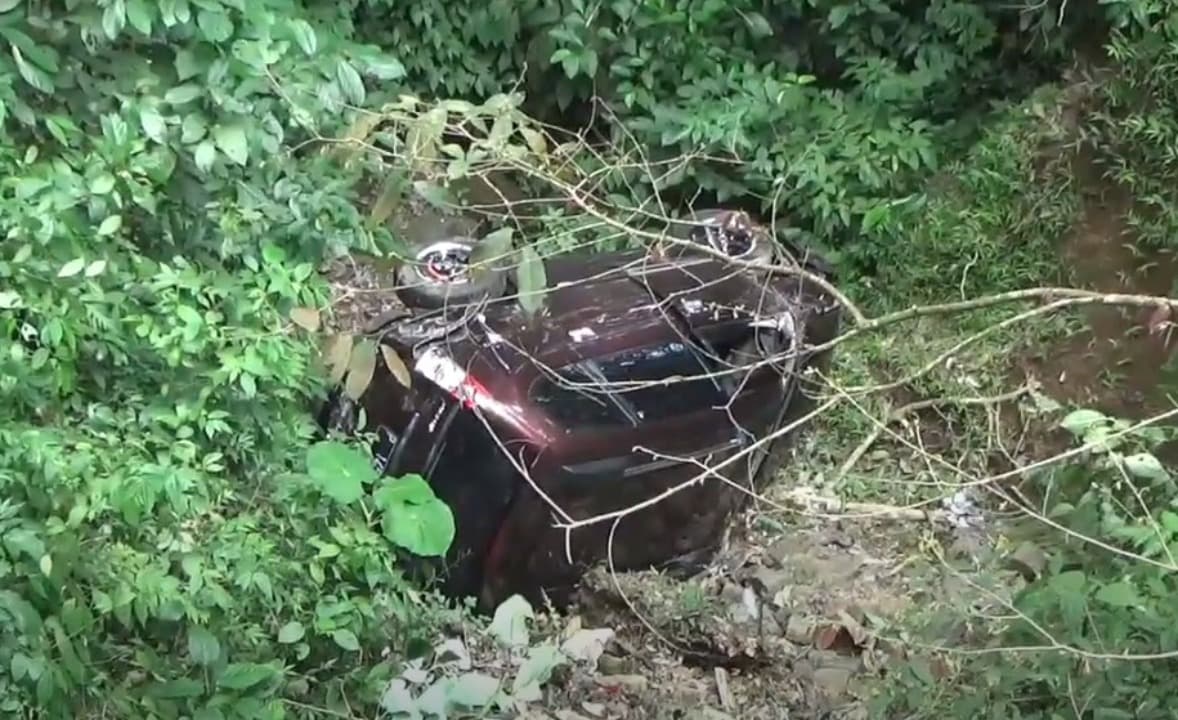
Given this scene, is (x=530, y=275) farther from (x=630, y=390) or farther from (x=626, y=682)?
(x=626, y=682)

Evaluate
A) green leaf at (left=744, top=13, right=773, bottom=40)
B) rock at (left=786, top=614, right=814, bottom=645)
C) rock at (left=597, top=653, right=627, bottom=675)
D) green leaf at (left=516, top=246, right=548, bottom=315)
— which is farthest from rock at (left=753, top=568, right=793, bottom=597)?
green leaf at (left=744, top=13, right=773, bottom=40)

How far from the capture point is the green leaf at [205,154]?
2.84m

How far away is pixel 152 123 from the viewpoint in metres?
2.82

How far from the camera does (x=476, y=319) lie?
3.48 metres

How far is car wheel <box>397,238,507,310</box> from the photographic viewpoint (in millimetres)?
3271

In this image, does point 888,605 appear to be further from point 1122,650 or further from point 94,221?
point 94,221

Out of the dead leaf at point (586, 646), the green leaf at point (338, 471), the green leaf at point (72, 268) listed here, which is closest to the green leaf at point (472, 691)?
the dead leaf at point (586, 646)

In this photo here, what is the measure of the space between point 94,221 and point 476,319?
1.04 meters

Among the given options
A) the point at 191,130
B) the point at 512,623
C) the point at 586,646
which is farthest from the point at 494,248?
the point at 586,646

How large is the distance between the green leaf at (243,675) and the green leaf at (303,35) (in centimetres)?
143

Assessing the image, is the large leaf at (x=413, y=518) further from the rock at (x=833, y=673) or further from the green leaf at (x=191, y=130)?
the rock at (x=833, y=673)

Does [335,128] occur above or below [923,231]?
above

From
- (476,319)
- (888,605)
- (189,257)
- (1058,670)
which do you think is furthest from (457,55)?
(1058,670)

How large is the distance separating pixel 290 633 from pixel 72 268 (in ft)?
2.82
